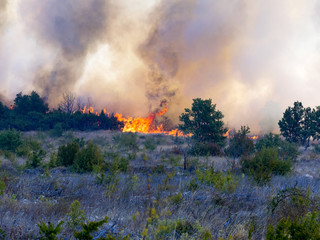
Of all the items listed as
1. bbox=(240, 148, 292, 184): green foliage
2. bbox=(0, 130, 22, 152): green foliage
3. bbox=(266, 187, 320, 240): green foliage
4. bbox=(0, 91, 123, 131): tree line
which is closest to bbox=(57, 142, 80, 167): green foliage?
bbox=(240, 148, 292, 184): green foliage

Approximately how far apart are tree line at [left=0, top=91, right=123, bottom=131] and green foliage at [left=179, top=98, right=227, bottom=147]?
→ 23.0m

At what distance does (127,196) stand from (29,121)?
44.8 meters

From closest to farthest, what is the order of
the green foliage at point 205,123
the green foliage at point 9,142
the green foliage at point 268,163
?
1. the green foliage at point 268,163
2. the green foliage at point 9,142
3. the green foliage at point 205,123

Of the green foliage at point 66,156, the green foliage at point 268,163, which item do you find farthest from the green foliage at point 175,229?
the green foliage at point 66,156

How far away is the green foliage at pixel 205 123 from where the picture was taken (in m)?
25.7

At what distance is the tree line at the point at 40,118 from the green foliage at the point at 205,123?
75.5 feet

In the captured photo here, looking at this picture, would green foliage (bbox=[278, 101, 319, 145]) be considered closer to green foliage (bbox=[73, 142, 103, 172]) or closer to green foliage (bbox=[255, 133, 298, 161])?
green foliage (bbox=[255, 133, 298, 161])

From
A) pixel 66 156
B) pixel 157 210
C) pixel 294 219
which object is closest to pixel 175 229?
pixel 157 210

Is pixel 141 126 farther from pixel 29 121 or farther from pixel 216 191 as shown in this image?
pixel 216 191

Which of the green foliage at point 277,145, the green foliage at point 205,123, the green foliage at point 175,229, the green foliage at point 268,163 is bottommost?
the green foliage at point 175,229

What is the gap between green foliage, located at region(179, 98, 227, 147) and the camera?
84.4 feet

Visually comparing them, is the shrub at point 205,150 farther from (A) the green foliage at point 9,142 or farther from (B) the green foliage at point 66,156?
(A) the green foliage at point 9,142

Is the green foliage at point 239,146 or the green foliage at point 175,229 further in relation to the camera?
the green foliage at point 239,146

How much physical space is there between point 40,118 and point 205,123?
110ft
